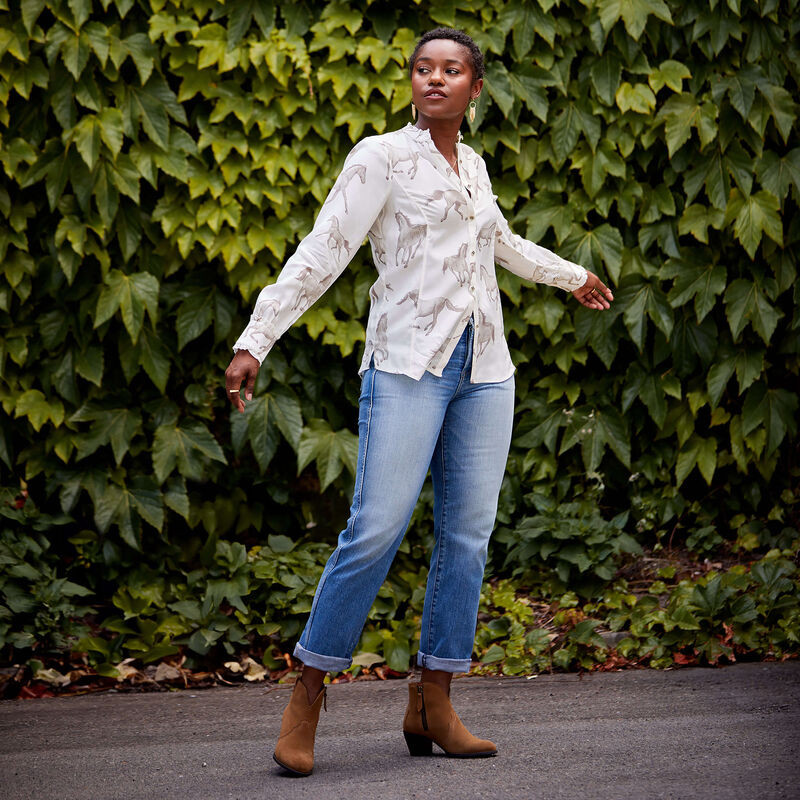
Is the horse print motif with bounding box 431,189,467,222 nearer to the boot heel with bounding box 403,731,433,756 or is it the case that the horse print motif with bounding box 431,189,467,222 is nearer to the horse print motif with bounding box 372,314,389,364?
the horse print motif with bounding box 372,314,389,364

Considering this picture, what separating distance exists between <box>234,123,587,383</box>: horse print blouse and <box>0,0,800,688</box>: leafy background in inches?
62.6

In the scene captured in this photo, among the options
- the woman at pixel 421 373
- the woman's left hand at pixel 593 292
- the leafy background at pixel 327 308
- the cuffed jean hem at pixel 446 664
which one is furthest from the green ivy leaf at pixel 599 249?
the cuffed jean hem at pixel 446 664

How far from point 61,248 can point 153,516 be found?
1165mm

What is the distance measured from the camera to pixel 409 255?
2.56 meters

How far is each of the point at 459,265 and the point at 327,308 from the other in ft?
5.85

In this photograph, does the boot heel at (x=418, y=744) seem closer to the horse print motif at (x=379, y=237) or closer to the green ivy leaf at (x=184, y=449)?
the horse print motif at (x=379, y=237)

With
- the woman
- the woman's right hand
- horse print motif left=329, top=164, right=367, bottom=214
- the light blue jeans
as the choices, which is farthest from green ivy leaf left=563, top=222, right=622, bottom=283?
the woman's right hand

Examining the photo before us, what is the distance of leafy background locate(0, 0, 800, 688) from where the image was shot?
4.02 m

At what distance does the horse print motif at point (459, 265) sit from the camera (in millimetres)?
2564

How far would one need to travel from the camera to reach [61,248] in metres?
4.08

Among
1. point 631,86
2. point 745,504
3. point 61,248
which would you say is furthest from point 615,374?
point 61,248

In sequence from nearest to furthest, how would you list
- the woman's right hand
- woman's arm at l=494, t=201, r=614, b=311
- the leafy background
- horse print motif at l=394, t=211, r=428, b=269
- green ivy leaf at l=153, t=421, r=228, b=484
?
1. the woman's right hand
2. horse print motif at l=394, t=211, r=428, b=269
3. woman's arm at l=494, t=201, r=614, b=311
4. the leafy background
5. green ivy leaf at l=153, t=421, r=228, b=484

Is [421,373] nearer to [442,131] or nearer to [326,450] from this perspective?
[442,131]

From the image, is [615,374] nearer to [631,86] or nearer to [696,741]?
[631,86]
